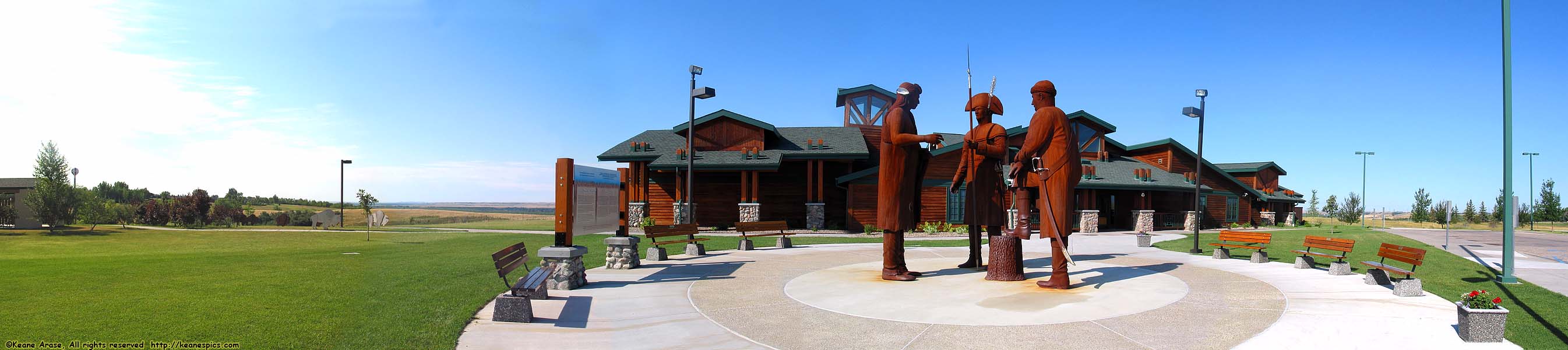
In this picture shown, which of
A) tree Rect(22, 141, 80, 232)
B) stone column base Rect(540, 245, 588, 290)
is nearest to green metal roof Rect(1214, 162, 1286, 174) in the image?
stone column base Rect(540, 245, 588, 290)

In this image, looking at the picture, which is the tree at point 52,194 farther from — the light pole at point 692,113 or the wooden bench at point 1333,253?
the wooden bench at point 1333,253

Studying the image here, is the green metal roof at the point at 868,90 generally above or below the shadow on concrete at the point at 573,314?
above

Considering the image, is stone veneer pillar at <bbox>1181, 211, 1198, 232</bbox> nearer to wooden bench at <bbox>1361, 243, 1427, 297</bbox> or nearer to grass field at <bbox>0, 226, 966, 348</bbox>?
wooden bench at <bbox>1361, 243, 1427, 297</bbox>

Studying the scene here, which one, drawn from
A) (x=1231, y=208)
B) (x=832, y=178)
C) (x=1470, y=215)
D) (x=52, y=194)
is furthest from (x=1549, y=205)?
(x=52, y=194)

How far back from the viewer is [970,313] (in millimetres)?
7508

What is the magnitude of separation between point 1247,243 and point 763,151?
20.3 m

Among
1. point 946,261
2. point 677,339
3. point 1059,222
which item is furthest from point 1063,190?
point 677,339

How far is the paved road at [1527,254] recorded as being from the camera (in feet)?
40.5

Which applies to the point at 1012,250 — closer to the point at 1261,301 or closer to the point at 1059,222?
the point at 1059,222

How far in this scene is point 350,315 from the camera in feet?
23.9

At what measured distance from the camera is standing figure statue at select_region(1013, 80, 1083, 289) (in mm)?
9430

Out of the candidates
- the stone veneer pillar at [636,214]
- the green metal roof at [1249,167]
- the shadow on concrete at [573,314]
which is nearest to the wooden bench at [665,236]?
the shadow on concrete at [573,314]

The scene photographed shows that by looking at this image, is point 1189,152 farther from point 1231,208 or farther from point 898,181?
point 898,181

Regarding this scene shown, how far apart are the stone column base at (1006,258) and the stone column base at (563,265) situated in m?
6.14
